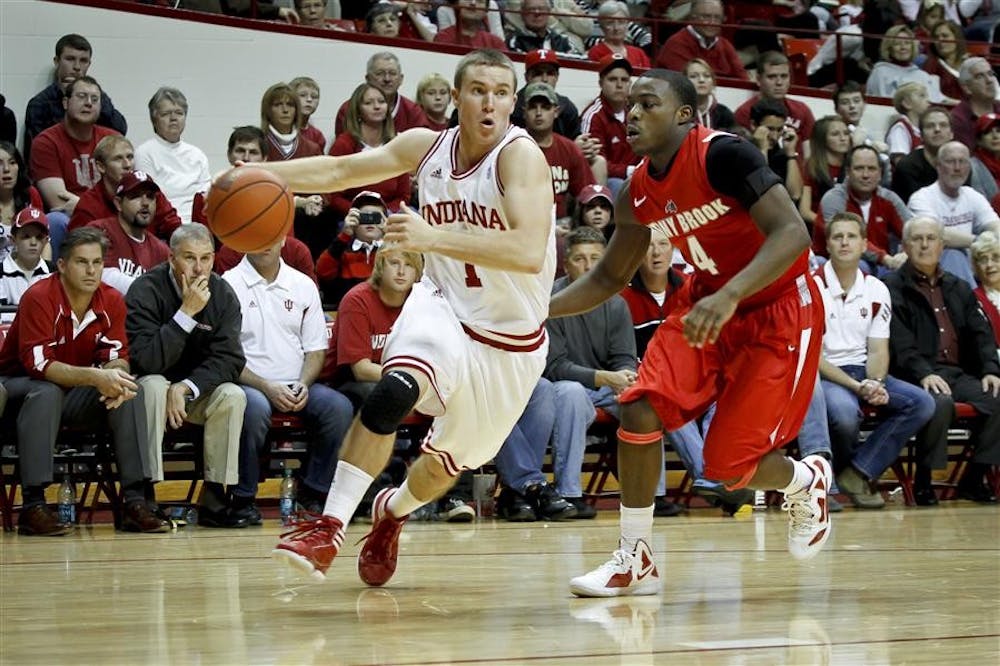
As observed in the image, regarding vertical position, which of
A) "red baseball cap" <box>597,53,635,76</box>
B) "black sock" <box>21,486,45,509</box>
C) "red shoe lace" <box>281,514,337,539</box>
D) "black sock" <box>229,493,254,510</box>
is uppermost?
"red baseball cap" <box>597,53,635,76</box>

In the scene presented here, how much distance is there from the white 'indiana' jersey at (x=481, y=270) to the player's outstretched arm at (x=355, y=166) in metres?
0.13

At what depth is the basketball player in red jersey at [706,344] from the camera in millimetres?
5285

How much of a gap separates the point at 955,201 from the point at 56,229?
6.77 metres

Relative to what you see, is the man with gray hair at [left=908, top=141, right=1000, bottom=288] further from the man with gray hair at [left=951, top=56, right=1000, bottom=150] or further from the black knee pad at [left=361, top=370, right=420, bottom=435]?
the black knee pad at [left=361, top=370, right=420, bottom=435]

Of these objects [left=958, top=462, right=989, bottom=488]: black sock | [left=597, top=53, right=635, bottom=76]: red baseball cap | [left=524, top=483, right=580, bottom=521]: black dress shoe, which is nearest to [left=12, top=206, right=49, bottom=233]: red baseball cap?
[left=524, top=483, right=580, bottom=521]: black dress shoe

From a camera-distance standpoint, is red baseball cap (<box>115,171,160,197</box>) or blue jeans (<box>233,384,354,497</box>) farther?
red baseball cap (<box>115,171,160,197</box>)

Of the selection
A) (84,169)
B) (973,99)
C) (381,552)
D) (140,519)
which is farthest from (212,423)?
(973,99)

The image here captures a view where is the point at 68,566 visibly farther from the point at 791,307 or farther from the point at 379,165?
the point at 791,307

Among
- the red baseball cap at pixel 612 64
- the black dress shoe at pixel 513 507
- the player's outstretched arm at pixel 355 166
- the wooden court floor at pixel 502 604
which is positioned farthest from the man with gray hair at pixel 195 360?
the red baseball cap at pixel 612 64

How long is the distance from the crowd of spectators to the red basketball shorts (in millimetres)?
3194

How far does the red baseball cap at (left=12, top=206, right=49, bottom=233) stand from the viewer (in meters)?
8.75

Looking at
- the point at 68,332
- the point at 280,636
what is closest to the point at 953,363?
the point at 68,332

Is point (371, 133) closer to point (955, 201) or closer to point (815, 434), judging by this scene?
point (815, 434)

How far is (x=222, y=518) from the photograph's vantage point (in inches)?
322
